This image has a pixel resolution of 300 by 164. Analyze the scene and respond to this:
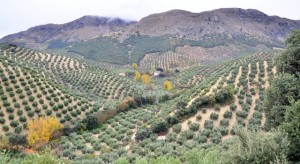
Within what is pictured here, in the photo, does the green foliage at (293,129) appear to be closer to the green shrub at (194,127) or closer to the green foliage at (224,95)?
the green shrub at (194,127)

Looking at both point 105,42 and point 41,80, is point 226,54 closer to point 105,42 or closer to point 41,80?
point 105,42

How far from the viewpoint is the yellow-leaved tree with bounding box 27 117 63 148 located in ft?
123

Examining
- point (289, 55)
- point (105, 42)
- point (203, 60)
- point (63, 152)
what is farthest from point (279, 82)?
point (105, 42)

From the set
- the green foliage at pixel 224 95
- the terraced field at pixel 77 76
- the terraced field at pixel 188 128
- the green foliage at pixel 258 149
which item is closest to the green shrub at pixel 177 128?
the terraced field at pixel 188 128

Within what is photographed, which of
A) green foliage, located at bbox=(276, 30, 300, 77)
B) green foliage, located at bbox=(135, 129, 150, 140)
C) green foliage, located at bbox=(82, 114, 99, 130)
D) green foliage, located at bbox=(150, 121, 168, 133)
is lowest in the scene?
green foliage, located at bbox=(82, 114, 99, 130)

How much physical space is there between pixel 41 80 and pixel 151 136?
81.4 ft

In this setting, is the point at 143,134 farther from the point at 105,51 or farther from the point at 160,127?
the point at 105,51

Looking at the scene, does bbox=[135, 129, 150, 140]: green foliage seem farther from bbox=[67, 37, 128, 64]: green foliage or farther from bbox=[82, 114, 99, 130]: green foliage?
bbox=[67, 37, 128, 64]: green foliage

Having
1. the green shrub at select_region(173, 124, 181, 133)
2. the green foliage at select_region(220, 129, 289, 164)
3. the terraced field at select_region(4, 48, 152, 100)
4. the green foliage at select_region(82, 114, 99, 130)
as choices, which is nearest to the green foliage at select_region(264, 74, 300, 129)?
the green foliage at select_region(220, 129, 289, 164)

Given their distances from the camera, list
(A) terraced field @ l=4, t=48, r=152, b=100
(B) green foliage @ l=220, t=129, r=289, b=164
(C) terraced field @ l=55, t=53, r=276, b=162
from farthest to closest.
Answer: (A) terraced field @ l=4, t=48, r=152, b=100
(C) terraced field @ l=55, t=53, r=276, b=162
(B) green foliage @ l=220, t=129, r=289, b=164

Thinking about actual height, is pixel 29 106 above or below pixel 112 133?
above

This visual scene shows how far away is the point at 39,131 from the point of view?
3809cm

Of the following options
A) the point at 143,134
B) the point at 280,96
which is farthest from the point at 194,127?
the point at 280,96

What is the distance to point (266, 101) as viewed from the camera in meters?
27.2
